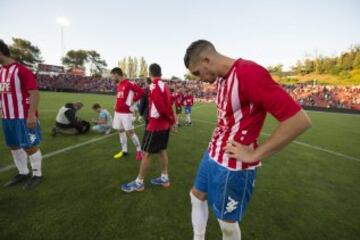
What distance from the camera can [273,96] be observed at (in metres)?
1.26

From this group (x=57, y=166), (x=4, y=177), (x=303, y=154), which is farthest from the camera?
(x=303, y=154)

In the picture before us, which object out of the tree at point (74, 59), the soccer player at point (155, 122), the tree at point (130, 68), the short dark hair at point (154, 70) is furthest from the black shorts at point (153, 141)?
the tree at point (130, 68)

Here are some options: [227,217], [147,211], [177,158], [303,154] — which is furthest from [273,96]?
[303,154]

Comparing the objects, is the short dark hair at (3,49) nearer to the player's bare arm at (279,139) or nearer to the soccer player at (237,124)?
the soccer player at (237,124)

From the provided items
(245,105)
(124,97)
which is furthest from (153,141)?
(245,105)

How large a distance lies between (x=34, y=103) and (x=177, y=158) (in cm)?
347

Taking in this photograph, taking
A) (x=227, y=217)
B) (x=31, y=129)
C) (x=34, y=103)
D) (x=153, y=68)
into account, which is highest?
(x=153, y=68)

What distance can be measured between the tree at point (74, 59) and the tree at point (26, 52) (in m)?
13.8

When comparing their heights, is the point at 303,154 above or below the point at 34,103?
below

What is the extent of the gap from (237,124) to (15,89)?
3.63 m

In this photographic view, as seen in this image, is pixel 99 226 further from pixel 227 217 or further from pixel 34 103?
pixel 34 103

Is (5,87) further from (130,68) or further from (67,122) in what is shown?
(130,68)

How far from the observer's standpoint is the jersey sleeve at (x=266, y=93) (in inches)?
48.6

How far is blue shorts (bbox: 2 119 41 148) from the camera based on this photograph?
3490 millimetres
